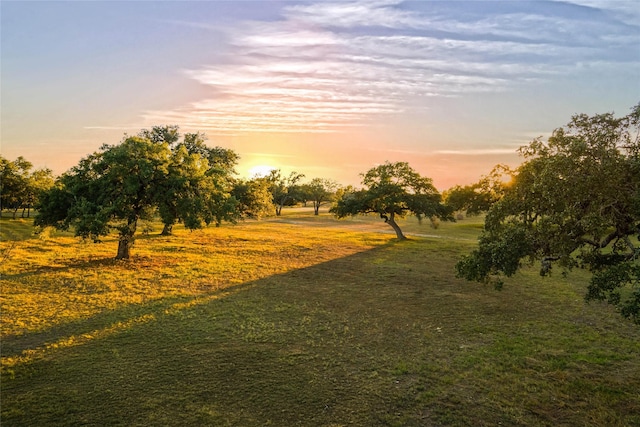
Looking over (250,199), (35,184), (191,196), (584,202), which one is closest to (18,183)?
(35,184)

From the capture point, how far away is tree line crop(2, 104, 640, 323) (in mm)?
10438

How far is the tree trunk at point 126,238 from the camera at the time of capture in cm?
2847

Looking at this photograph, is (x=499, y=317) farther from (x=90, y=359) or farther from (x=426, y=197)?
(x=426, y=197)

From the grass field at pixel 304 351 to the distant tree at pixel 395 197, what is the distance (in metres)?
23.3

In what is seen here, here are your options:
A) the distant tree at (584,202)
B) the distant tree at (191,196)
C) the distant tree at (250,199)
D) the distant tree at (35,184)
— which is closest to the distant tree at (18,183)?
the distant tree at (35,184)

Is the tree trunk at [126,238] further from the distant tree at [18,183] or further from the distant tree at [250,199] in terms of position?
the distant tree at [18,183]

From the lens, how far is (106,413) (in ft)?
31.2

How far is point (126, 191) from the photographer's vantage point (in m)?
27.5

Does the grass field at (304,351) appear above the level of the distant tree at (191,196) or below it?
below

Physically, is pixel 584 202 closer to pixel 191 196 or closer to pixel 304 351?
pixel 304 351

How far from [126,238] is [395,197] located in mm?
32402

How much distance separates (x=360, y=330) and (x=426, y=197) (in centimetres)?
3662

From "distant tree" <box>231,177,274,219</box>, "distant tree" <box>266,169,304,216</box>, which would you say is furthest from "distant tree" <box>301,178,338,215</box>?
"distant tree" <box>231,177,274,219</box>

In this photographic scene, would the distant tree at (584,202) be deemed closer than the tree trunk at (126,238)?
Yes
